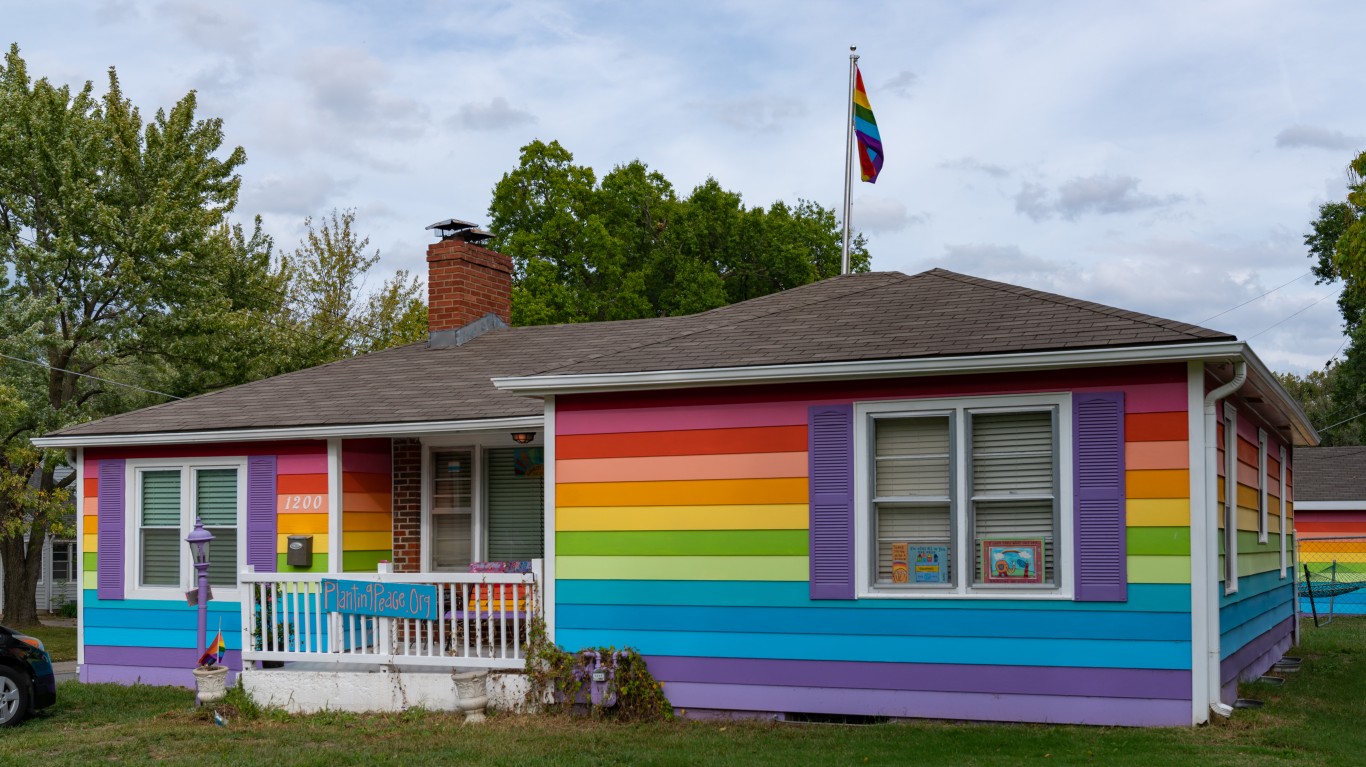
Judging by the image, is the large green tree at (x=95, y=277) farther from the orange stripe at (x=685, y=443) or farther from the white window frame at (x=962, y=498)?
the white window frame at (x=962, y=498)

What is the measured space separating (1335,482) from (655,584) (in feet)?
72.9

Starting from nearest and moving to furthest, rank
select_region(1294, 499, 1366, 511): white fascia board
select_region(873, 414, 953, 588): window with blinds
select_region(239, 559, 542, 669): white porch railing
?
select_region(873, 414, 953, 588): window with blinds
select_region(239, 559, 542, 669): white porch railing
select_region(1294, 499, 1366, 511): white fascia board

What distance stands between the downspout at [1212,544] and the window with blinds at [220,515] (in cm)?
911

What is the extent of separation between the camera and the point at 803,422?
376 inches

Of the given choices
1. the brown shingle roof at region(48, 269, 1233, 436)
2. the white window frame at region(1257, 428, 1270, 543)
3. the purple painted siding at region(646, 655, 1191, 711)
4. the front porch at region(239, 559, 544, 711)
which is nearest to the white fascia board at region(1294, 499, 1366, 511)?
the white window frame at region(1257, 428, 1270, 543)

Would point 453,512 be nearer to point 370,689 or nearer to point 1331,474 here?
point 370,689

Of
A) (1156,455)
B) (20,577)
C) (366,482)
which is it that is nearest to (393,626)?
(366,482)

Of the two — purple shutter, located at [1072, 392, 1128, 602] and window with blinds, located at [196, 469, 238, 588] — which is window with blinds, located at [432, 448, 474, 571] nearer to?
window with blinds, located at [196, 469, 238, 588]

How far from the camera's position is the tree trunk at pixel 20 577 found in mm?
22469

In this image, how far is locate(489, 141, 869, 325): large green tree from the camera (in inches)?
1443

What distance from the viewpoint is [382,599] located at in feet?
34.3

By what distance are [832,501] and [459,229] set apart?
891cm

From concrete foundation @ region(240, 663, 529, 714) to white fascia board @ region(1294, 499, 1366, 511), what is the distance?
68.8ft

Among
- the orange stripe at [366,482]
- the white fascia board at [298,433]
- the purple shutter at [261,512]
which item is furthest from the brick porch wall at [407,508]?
the purple shutter at [261,512]
